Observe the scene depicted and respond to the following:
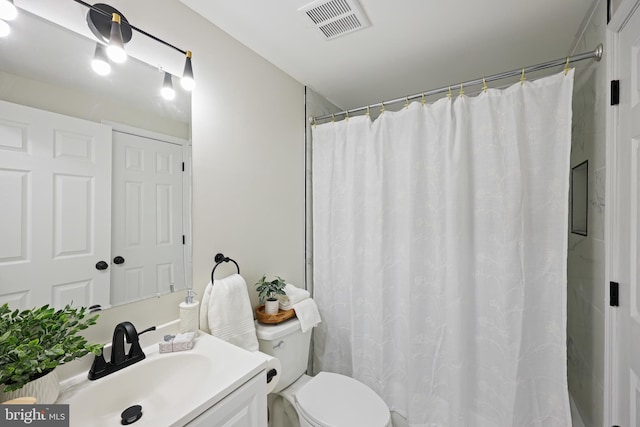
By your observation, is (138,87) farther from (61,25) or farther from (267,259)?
(267,259)

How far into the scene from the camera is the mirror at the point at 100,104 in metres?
0.88

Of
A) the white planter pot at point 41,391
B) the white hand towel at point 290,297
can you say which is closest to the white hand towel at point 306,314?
the white hand towel at point 290,297

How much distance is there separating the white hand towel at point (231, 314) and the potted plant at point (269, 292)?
0.51ft

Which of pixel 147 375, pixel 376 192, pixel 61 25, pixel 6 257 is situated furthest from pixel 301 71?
pixel 147 375

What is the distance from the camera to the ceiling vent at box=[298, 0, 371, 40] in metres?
1.31

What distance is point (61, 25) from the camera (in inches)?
38.4

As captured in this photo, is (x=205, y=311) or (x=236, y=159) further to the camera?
(x=236, y=159)

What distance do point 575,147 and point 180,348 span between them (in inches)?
93.0

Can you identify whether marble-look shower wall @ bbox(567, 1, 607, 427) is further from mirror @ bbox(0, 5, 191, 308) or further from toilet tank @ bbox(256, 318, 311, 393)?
mirror @ bbox(0, 5, 191, 308)

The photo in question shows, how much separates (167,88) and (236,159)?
0.47 metres

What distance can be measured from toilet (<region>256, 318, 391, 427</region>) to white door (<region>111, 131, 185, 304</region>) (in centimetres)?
63

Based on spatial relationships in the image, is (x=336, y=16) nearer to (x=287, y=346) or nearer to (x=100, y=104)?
(x=100, y=104)

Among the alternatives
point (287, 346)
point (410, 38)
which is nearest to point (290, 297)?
point (287, 346)

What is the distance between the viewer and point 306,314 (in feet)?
5.60
